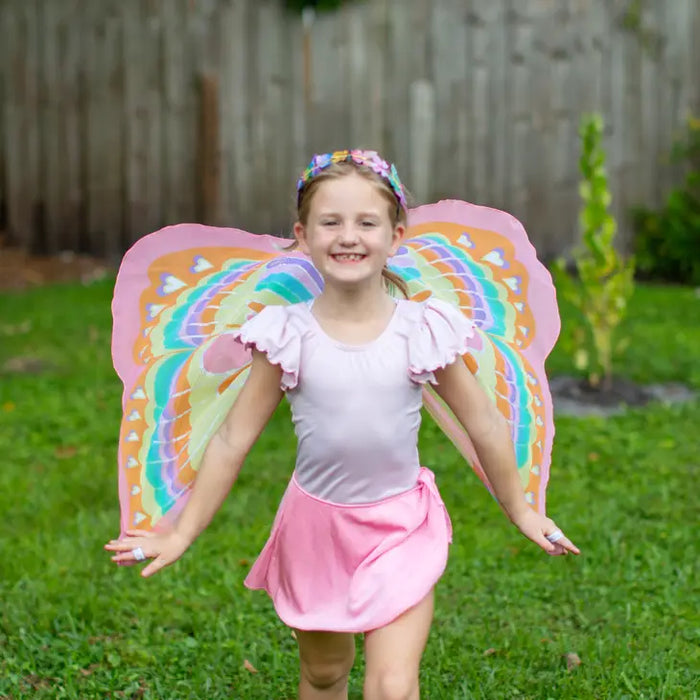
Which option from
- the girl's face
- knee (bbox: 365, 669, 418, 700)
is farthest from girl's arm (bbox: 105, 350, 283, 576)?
knee (bbox: 365, 669, 418, 700)

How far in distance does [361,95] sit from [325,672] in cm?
739

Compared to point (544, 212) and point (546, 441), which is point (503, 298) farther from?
point (544, 212)

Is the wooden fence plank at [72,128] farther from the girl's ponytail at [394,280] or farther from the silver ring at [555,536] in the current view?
the silver ring at [555,536]

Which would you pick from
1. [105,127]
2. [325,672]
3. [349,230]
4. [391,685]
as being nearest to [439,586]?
[325,672]

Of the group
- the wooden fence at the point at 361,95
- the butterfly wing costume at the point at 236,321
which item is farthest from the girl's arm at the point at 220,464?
the wooden fence at the point at 361,95

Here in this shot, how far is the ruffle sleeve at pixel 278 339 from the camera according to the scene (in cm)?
245

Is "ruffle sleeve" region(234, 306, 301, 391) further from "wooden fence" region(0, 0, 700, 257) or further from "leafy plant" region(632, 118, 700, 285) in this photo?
"leafy plant" region(632, 118, 700, 285)

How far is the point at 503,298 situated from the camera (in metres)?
2.79

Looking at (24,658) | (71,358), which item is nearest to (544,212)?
(71,358)

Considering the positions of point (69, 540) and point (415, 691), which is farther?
point (69, 540)

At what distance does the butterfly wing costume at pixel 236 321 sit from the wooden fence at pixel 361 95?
22.4 ft

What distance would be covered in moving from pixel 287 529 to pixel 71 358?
4.69m

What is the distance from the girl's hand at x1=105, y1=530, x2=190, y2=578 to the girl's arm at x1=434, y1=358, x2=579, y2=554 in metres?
0.63

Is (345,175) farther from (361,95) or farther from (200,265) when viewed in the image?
(361,95)
